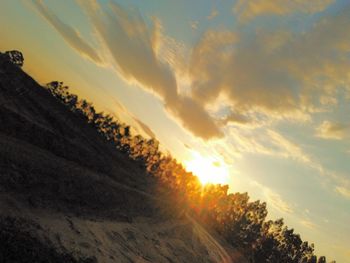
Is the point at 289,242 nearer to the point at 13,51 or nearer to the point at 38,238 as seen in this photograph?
the point at 38,238

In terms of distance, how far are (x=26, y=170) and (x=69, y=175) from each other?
225 inches

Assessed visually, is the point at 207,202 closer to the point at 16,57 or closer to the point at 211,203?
the point at 211,203

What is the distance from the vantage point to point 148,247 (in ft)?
88.3

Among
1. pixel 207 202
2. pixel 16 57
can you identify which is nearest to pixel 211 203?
pixel 207 202

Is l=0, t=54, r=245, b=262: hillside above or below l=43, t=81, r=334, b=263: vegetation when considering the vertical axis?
below

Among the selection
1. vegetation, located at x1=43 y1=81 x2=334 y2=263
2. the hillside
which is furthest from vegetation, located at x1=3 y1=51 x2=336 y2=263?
the hillside

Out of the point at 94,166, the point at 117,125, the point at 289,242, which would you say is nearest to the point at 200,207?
A: the point at 289,242

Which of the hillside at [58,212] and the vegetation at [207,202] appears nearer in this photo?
the hillside at [58,212]

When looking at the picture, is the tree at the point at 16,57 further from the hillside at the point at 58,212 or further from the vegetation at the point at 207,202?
the hillside at the point at 58,212

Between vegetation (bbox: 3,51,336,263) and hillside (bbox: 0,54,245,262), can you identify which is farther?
vegetation (bbox: 3,51,336,263)

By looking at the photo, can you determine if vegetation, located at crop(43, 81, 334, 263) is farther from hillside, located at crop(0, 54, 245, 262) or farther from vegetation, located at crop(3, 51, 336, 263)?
hillside, located at crop(0, 54, 245, 262)

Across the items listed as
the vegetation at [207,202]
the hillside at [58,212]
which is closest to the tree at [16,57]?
the vegetation at [207,202]

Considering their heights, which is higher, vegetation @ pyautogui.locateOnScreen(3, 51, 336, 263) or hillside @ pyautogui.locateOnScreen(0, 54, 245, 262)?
vegetation @ pyautogui.locateOnScreen(3, 51, 336, 263)

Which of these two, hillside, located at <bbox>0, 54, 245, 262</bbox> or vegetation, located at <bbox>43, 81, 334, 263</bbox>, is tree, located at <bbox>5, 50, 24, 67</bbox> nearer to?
vegetation, located at <bbox>43, 81, 334, 263</bbox>
